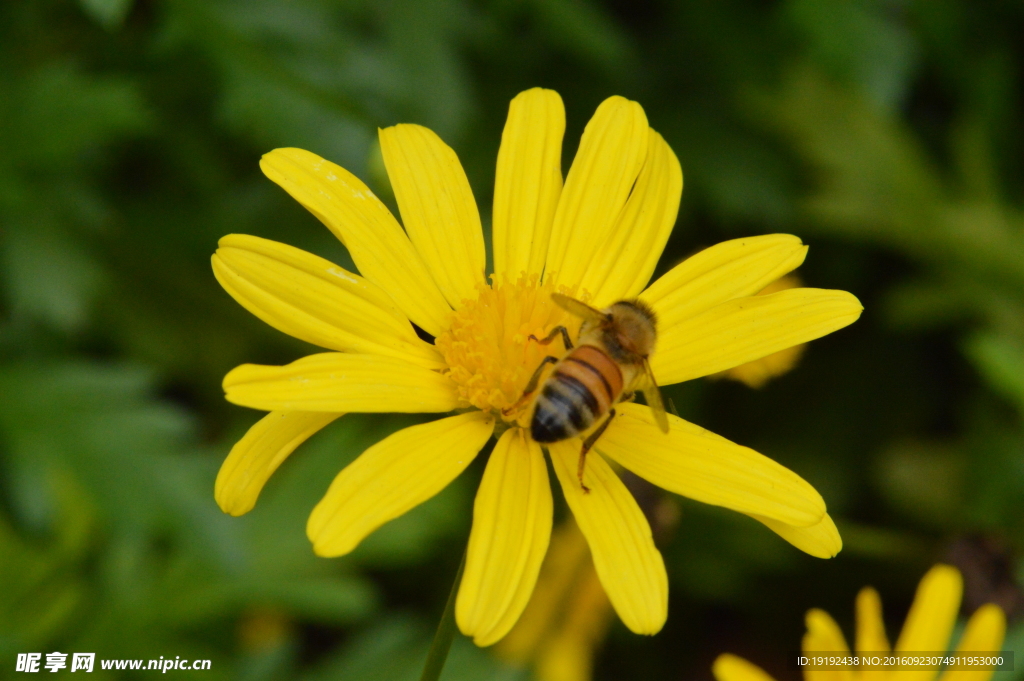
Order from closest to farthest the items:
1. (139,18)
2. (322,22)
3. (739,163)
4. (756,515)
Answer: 1. (756,515)
2. (322,22)
3. (139,18)
4. (739,163)

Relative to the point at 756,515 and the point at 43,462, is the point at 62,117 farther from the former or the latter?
the point at 756,515

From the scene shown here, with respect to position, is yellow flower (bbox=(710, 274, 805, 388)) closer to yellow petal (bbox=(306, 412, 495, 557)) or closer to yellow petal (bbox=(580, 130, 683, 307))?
yellow petal (bbox=(580, 130, 683, 307))

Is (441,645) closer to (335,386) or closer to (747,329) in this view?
(335,386)

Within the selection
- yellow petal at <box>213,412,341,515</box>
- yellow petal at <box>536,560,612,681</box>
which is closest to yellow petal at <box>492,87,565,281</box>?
yellow petal at <box>213,412,341,515</box>

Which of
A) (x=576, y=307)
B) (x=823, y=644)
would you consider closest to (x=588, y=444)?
(x=576, y=307)

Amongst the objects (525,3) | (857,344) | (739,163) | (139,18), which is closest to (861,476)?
(857,344)

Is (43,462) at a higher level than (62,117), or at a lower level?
lower

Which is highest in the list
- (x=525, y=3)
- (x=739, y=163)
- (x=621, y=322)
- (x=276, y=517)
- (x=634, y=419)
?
(x=525, y=3)

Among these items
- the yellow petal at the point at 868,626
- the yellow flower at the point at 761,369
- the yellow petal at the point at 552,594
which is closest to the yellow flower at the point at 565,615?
the yellow petal at the point at 552,594
